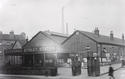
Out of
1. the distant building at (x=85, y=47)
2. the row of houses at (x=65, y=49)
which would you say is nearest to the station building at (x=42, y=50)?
the row of houses at (x=65, y=49)

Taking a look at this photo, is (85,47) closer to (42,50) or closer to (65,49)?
(65,49)

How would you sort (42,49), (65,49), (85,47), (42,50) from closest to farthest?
(85,47), (65,49), (42,50), (42,49)

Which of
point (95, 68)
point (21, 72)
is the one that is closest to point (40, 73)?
point (21, 72)

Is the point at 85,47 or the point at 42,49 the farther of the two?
the point at 42,49

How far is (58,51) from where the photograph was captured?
4472 centimetres

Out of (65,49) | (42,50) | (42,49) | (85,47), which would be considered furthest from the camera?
(42,49)

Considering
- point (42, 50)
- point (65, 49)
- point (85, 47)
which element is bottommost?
point (42, 50)

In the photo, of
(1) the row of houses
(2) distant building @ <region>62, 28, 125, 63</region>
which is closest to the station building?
(1) the row of houses

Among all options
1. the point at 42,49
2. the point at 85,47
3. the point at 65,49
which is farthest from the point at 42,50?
the point at 85,47

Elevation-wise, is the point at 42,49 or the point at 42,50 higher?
the point at 42,49

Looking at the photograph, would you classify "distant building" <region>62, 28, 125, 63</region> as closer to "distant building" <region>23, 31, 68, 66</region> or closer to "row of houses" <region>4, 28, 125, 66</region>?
"row of houses" <region>4, 28, 125, 66</region>

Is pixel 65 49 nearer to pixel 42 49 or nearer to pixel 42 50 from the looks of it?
pixel 42 50

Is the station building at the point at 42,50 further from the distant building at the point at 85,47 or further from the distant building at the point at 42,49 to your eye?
the distant building at the point at 85,47

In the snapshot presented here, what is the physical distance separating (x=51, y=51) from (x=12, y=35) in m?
33.7
